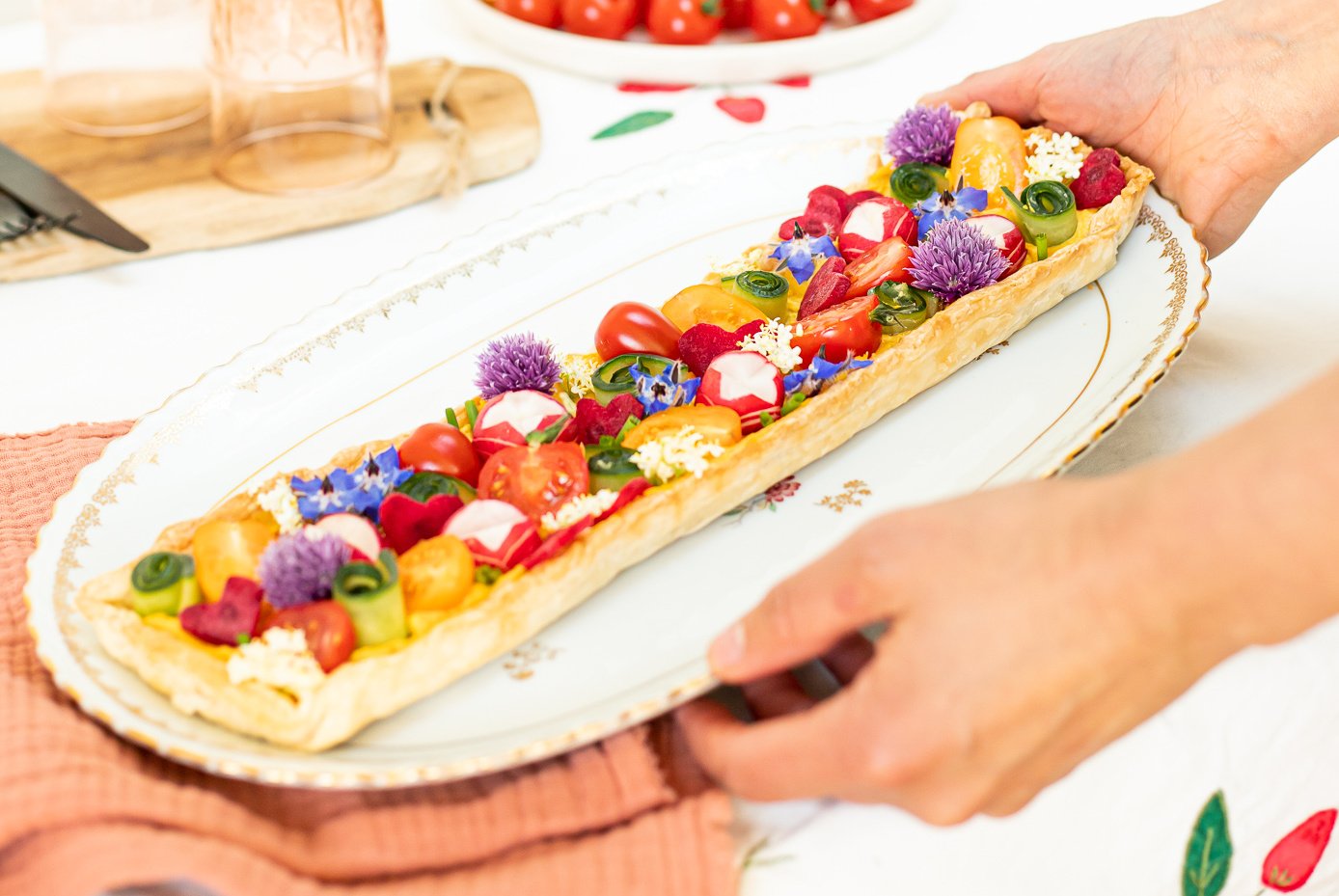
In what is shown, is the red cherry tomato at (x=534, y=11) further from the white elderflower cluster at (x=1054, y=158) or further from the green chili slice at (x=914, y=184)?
the white elderflower cluster at (x=1054, y=158)

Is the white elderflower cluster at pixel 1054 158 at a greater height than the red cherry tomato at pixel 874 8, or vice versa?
the white elderflower cluster at pixel 1054 158

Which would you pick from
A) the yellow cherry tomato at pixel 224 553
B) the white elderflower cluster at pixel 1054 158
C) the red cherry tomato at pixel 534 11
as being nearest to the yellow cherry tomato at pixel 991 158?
the white elderflower cluster at pixel 1054 158

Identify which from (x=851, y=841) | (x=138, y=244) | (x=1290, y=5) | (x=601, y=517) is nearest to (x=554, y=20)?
(x=138, y=244)

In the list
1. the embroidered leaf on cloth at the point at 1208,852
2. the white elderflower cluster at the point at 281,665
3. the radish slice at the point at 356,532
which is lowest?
the embroidered leaf on cloth at the point at 1208,852

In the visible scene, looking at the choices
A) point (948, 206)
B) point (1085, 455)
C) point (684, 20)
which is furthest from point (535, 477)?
point (684, 20)

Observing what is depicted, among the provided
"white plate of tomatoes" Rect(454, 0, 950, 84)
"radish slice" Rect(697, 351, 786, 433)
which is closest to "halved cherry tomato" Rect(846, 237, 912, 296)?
"radish slice" Rect(697, 351, 786, 433)

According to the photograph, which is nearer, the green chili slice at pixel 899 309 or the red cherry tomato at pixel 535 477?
the red cherry tomato at pixel 535 477

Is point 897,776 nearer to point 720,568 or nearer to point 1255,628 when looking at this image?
point 1255,628
